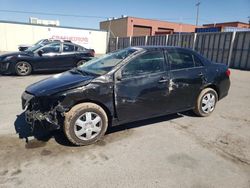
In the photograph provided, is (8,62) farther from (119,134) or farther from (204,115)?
(204,115)

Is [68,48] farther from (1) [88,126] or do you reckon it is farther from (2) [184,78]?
(1) [88,126]

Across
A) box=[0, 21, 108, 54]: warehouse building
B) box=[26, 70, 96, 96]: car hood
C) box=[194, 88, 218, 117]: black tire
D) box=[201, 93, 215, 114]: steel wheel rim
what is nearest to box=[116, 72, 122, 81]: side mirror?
box=[26, 70, 96, 96]: car hood

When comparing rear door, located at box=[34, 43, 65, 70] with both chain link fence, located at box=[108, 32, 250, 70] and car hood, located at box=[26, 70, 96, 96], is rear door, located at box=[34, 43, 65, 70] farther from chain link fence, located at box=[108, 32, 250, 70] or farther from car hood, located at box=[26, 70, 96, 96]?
chain link fence, located at box=[108, 32, 250, 70]

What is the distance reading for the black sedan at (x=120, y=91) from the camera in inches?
129

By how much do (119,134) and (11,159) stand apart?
1763mm

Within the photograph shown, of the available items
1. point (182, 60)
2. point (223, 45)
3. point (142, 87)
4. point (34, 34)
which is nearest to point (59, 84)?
point (142, 87)

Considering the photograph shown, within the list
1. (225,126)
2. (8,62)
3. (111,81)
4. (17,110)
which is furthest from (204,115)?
(8,62)

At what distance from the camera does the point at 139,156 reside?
10.4ft

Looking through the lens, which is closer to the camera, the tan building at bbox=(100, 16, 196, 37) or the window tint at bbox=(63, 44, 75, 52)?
the window tint at bbox=(63, 44, 75, 52)

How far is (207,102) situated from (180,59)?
4.01 feet

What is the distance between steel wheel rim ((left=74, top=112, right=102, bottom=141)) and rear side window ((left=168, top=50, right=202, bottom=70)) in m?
1.81

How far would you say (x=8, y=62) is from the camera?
29.4ft

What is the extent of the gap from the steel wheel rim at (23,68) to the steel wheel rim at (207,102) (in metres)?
7.78

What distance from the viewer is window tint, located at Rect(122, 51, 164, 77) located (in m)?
3.72
